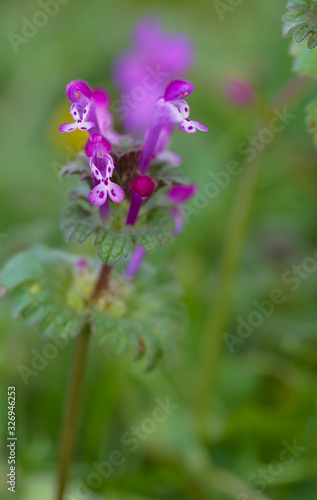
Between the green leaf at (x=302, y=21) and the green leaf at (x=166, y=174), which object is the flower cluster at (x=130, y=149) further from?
the green leaf at (x=302, y=21)

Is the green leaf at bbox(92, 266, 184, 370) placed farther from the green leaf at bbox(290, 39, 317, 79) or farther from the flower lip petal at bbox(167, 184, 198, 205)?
the green leaf at bbox(290, 39, 317, 79)

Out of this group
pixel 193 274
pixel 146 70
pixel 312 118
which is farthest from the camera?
pixel 146 70

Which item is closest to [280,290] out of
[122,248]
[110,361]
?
[110,361]

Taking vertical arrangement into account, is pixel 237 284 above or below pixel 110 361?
above

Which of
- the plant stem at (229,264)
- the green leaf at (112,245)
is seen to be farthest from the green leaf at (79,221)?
the plant stem at (229,264)

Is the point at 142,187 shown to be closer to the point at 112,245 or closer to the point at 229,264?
the point at 112,245

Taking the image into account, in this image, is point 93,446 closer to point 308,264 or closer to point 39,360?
point 39,360

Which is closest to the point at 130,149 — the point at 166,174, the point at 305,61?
the point at 166,174

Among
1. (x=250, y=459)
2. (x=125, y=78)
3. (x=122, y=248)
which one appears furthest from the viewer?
(x=125, y=78)
